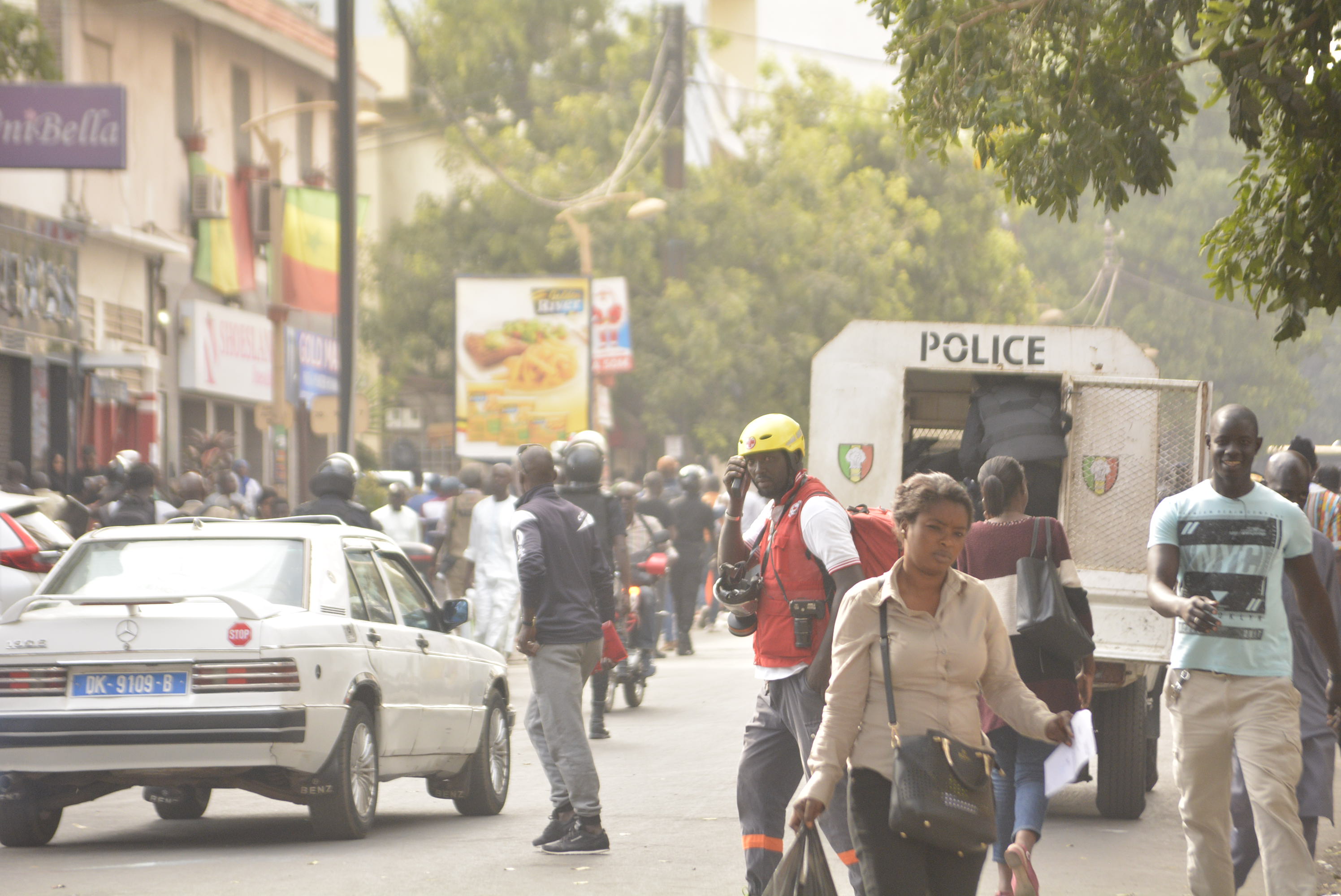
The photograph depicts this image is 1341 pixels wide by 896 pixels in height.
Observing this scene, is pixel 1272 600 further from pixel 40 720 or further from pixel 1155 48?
pixel 40 720

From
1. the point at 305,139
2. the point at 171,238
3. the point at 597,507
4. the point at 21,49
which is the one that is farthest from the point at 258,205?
the point at 597,507

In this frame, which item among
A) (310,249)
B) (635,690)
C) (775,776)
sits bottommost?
(635,690)

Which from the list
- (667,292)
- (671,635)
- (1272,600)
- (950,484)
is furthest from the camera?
(667,292)

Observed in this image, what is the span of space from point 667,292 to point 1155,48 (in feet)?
108

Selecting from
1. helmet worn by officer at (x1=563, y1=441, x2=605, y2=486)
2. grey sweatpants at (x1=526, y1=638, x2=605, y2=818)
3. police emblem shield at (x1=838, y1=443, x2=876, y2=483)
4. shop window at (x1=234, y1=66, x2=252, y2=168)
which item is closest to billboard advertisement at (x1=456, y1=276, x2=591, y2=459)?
shop window at (x1=234, y1=66, x2=252, y2=168)

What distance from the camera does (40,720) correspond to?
8164mm

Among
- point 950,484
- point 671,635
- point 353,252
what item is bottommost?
point 671,635

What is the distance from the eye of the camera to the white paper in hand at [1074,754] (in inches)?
203

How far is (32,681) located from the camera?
27.0 feet

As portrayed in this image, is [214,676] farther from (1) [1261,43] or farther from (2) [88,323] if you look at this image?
(2) [88,323]

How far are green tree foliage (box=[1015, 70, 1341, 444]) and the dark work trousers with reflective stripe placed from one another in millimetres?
55761

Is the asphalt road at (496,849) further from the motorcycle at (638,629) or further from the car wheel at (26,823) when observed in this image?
the motorcycle at (638,629)

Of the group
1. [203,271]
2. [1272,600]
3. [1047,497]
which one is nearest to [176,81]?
[203,271]

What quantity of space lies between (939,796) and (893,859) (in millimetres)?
263
